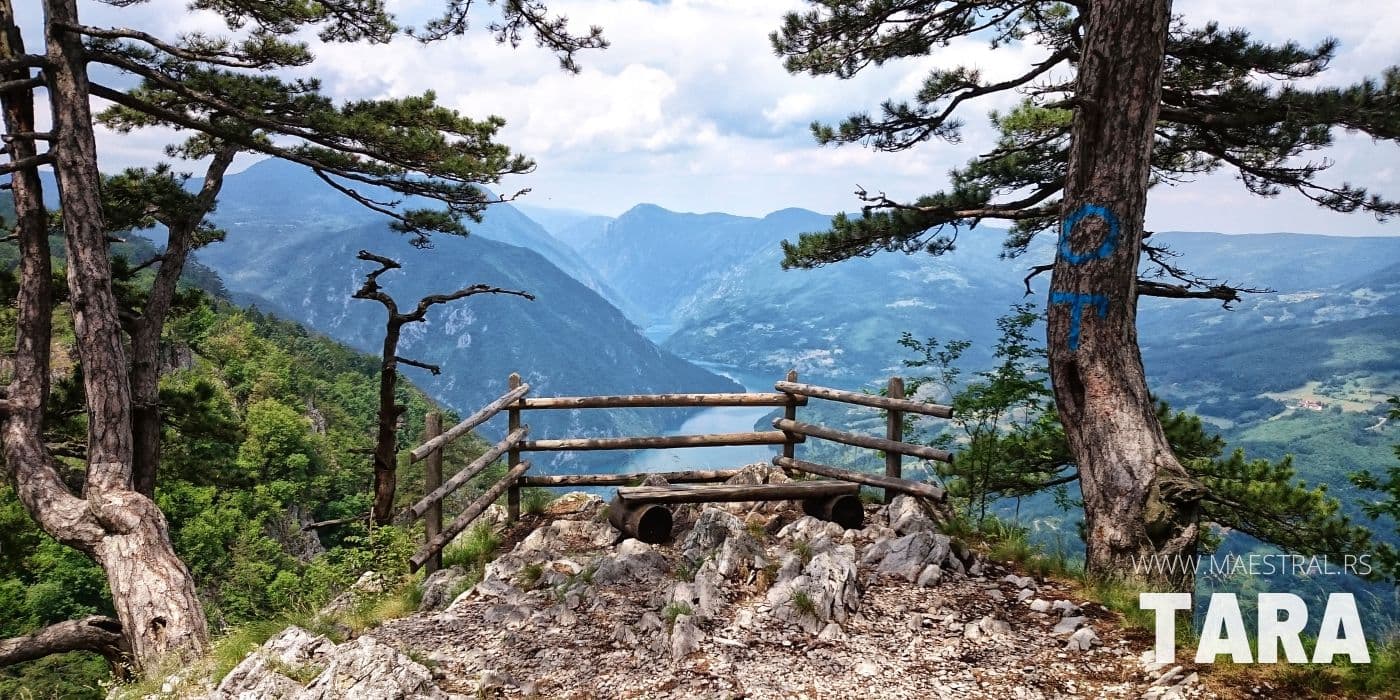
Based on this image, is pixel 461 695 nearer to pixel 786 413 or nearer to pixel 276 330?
pixel 786 413

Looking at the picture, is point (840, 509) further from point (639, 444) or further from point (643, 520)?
point (639, 444)

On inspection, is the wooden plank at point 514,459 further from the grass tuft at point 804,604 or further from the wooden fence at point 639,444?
the grass tuft at point 804,604

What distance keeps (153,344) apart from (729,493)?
27.7 ft

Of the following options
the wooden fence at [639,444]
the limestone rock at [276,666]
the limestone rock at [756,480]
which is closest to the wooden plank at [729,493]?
the wooden fence at [639,444]

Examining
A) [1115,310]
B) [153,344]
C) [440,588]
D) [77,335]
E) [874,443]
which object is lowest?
[440,588]

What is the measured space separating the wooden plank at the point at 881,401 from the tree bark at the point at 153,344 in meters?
8.25

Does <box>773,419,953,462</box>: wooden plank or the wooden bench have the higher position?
<box>773,419,953,462</box>: wooden plank

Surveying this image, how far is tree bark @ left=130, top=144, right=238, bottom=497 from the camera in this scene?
373 inches

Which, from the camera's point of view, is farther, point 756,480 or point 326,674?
point 756,480

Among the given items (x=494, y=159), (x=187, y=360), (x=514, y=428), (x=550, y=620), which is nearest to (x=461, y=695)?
(x=550, y=620)

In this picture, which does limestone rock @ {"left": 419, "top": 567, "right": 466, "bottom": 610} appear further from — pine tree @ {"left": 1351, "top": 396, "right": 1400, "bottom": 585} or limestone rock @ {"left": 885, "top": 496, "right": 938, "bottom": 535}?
pine tree @ {"left": 1351, "top": 396, "right": 1400, "bottom": 585}

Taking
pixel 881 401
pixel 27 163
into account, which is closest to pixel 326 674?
pixel 881 401

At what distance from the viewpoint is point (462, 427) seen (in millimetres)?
6664

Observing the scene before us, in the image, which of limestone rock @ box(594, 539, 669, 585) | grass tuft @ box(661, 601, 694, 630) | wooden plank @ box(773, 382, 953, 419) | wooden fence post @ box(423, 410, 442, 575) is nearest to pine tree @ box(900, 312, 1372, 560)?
wooden plank @ box(773, 382, 953, 419)
